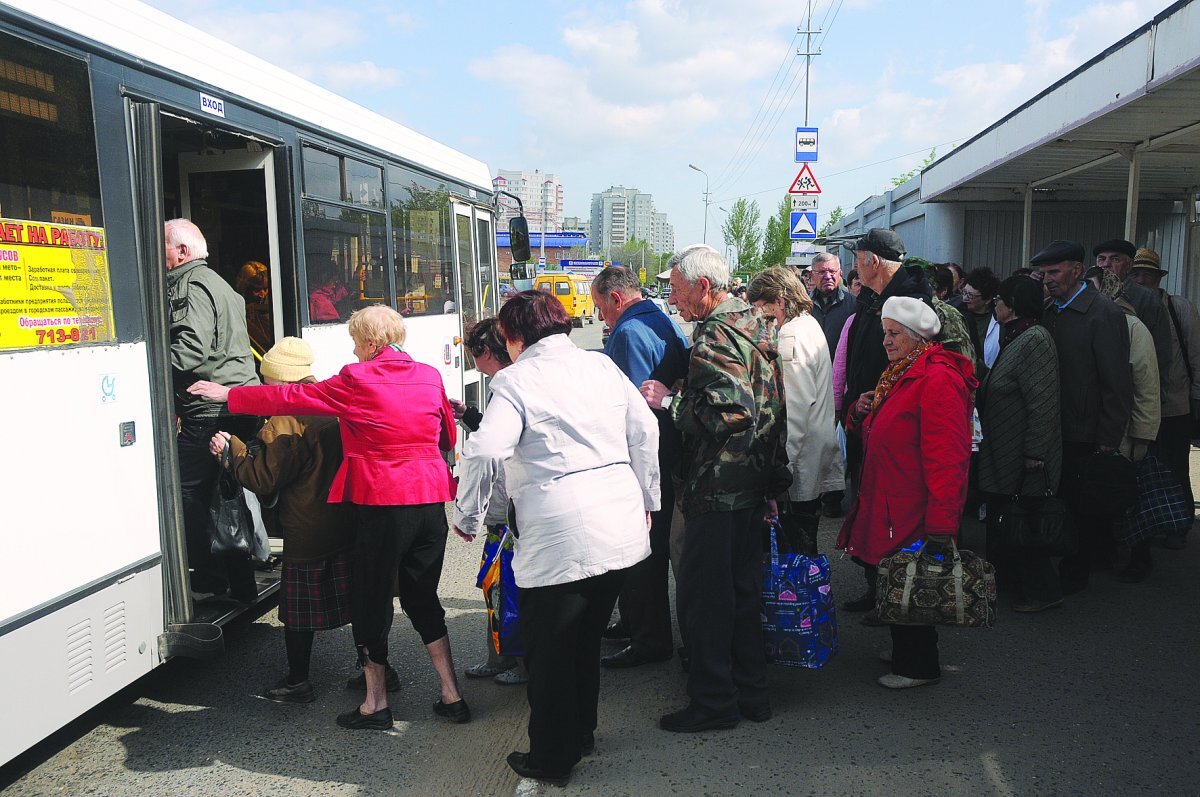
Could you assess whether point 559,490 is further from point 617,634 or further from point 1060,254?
point 1060,254

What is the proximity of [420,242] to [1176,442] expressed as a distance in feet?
18.6

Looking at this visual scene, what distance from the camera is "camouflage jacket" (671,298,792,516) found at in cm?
364

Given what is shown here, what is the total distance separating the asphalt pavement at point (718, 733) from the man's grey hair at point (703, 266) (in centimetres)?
192

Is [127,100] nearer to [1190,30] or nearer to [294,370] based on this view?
[294,370]

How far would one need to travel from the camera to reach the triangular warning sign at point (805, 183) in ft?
53.7

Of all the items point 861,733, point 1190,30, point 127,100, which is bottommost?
point 861,733

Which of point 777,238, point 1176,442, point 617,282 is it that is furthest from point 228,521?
point 777,238

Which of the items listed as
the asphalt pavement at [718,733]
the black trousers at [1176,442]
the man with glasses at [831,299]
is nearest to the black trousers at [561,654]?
the asphalt pavement at [718,733]

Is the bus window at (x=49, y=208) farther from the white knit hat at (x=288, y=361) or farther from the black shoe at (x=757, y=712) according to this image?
the black shoe at (x=757, y=712)

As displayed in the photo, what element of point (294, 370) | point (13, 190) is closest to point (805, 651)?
point (294, 370)

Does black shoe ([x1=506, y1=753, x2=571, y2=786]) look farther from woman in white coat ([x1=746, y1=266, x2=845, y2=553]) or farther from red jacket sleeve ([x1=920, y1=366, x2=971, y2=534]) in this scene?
red jacket sleeve ([x1=920, y1=366, x2=971, y2=534])

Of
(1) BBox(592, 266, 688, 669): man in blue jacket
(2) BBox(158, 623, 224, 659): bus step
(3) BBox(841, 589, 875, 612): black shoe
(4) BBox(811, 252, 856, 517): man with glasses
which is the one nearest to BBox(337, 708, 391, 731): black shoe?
(2) BBox(158, 623, 224, 659): bus step

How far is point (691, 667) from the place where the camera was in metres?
3.88

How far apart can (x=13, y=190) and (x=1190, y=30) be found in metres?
6.83
